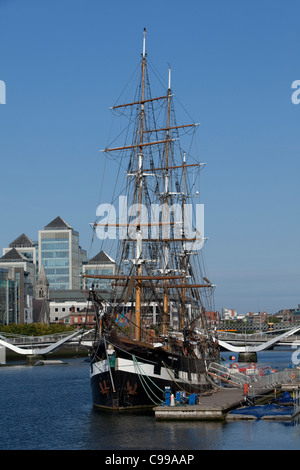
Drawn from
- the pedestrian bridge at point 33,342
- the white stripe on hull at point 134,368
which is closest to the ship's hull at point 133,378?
the white stripe on hull at point 134,368

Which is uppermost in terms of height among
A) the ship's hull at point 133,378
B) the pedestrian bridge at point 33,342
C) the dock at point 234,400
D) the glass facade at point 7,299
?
the glass facade at point 7,299

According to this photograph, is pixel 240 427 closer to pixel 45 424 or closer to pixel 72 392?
pixel 45 424

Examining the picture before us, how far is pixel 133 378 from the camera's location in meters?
47.8

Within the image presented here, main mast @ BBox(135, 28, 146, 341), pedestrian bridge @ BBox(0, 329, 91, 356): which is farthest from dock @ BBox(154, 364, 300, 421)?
pedestrian bridge @ BBox(0, 329, 91, 356)

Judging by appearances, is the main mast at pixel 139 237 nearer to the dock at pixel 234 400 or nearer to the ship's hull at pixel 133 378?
the ship's hull at pixel 133 378

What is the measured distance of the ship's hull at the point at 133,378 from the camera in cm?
4750

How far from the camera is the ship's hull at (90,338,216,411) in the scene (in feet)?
156

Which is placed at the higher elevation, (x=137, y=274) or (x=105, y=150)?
(x=105, y=150)

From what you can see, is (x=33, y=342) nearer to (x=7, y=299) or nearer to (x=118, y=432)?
(x=7, y=299)

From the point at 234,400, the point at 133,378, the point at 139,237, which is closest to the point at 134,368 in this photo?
the point at 133,378

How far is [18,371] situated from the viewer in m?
96.7

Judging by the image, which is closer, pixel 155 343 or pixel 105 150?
pixel 155 343

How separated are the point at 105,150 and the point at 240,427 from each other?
26.0 metres
